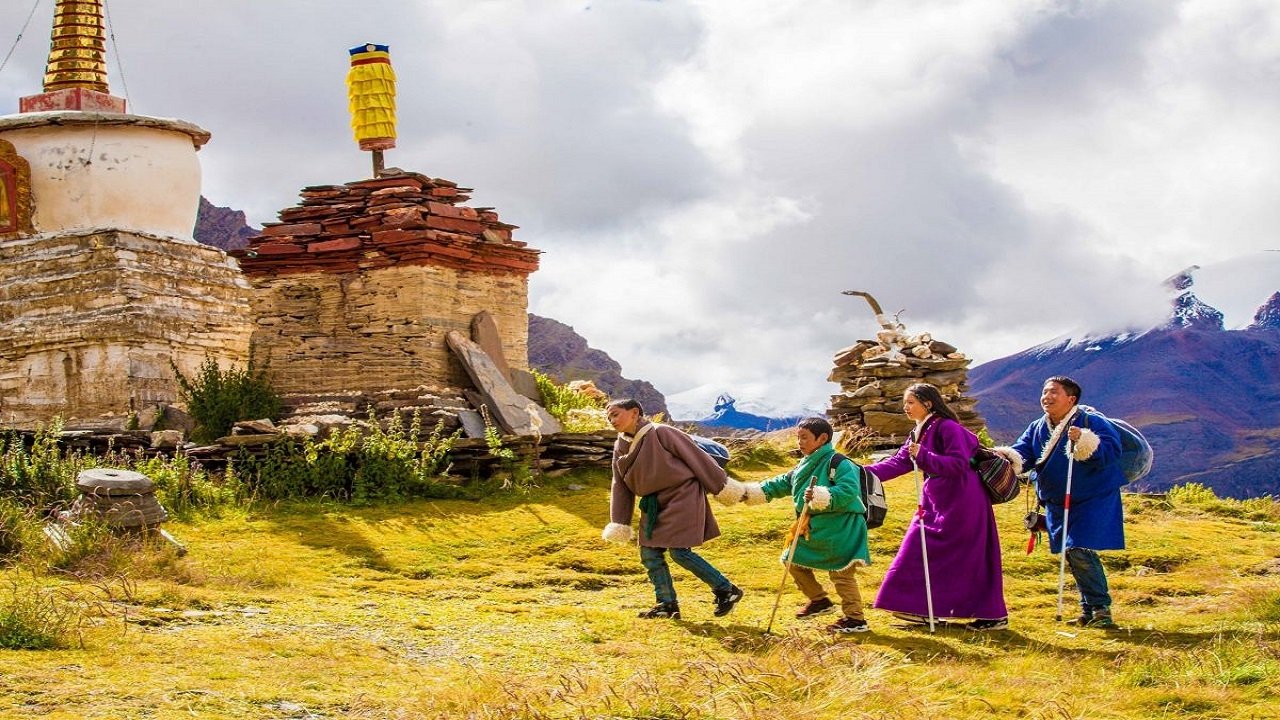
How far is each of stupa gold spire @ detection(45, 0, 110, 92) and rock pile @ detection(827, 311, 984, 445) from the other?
13.0 meters

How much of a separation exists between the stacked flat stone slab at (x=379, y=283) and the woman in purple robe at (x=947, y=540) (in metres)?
10.6

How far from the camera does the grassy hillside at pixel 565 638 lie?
6.14m

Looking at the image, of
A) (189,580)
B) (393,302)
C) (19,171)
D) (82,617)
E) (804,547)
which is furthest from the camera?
(19,171)

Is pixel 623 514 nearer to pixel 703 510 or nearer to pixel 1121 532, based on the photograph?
pixel 703 510

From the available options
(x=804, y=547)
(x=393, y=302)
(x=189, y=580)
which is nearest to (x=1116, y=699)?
(x=804, y=547)

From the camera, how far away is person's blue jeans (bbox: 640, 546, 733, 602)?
8.63 m

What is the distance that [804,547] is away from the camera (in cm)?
857

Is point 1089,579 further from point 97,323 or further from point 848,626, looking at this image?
point 97,323

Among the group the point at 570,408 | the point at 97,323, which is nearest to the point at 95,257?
the point at 97,323

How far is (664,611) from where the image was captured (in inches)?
345

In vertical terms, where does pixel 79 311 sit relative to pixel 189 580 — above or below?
above

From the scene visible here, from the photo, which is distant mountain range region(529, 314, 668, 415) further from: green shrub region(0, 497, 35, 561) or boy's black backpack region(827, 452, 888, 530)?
boy's black backpack region(827, 452, 888, 530)

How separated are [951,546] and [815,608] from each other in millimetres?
1028

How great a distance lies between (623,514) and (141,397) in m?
12.4
